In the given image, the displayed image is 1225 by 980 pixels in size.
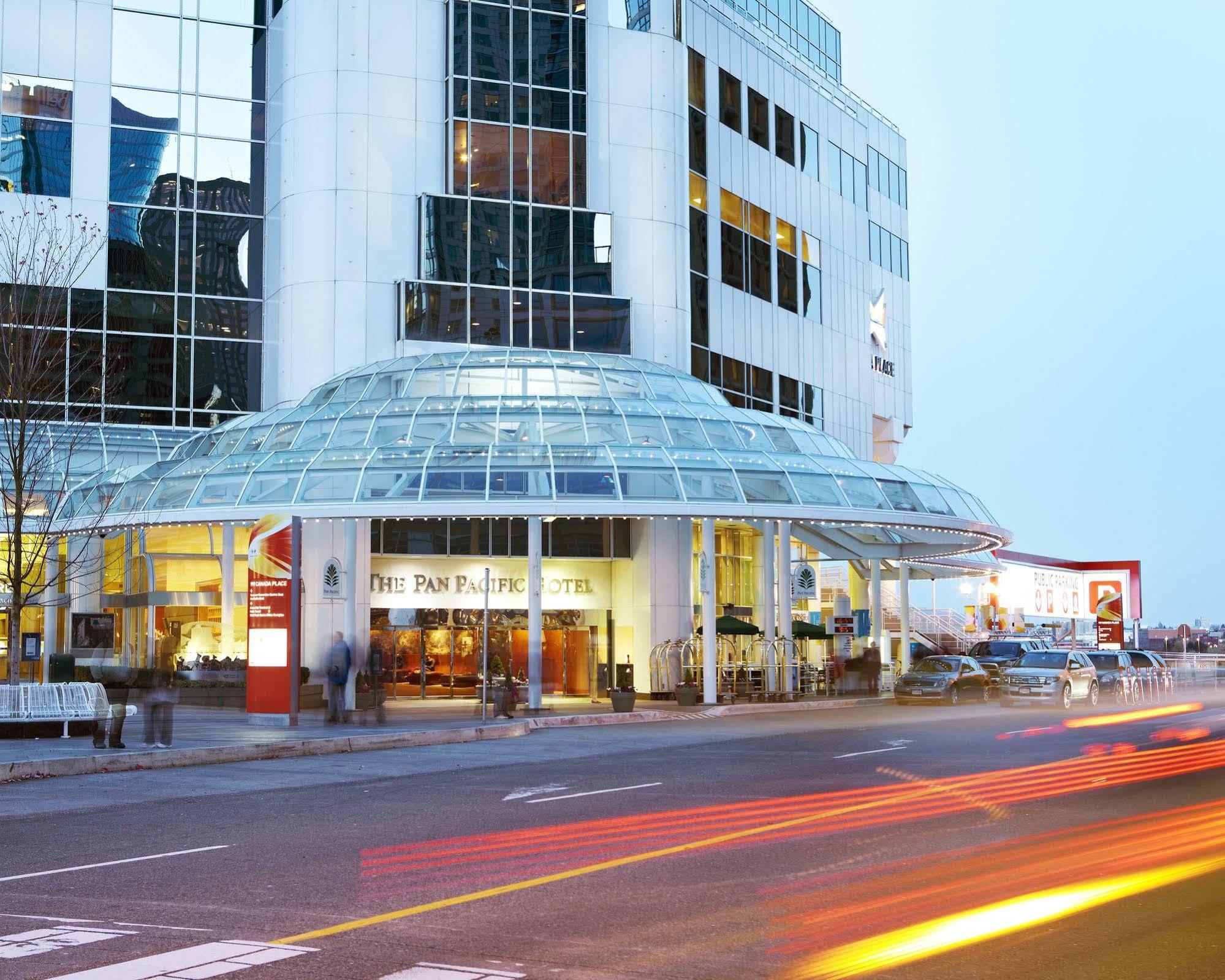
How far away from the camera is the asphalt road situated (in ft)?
26.4

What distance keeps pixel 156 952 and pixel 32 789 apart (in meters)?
11.1

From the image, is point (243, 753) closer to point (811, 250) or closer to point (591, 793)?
point (591, 793)

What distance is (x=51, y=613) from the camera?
1695 inches

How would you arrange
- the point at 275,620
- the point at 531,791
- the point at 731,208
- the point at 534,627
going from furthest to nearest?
the point at 731,208
the point at 534,627
the point at 275,620
the point at 531,791

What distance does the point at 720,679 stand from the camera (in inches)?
1578

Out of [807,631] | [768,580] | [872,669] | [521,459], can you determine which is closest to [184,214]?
[521,459]

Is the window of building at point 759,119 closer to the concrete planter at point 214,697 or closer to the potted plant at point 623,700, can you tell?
the potted plant at point 623,700

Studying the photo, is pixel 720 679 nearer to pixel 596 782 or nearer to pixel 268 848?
pixel 596 782

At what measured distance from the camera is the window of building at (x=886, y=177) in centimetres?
6512

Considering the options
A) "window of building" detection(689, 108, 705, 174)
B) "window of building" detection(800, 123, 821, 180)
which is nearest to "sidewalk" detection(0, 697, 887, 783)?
"window of building" detection(689, 108, 705, 174)

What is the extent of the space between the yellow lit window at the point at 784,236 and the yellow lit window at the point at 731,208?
275cm

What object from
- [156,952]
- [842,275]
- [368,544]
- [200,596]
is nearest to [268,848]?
[156,952]

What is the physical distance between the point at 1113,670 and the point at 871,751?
70.7 ft

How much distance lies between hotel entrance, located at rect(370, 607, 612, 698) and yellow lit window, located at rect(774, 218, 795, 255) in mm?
19108
